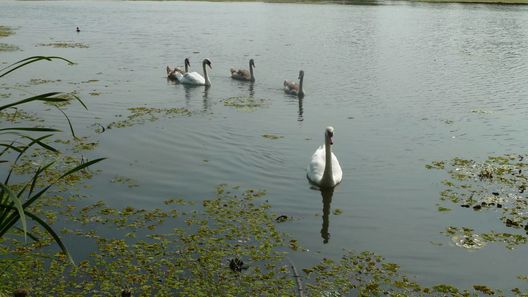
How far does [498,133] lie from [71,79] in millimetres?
19090

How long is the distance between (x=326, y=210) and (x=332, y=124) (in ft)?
24.6

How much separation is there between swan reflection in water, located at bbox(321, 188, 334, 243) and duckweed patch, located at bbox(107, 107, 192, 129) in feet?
26.9

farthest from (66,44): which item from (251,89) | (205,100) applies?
(205,100)

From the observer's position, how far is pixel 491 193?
12.9 m

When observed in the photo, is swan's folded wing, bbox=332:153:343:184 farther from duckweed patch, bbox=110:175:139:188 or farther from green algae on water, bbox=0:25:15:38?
green algae on water, bbox=0:25:15:38

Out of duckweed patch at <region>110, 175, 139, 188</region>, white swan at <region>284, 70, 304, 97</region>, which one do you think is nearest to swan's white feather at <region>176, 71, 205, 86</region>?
white swan at <region>284, 70, 304, 97</region>

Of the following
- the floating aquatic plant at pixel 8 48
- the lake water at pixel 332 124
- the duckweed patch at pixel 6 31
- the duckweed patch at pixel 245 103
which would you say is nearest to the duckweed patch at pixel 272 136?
the lake water at pixel 332 124

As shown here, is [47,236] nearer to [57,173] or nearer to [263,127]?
[57,173]

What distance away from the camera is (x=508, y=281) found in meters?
9.23

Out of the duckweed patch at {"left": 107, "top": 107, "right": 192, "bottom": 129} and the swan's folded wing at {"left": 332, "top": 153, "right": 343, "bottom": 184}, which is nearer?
the swan's folded wing at {"left": 332, "top": 153, "right": 343, "bottom": 184}

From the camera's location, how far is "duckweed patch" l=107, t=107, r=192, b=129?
18.7 m

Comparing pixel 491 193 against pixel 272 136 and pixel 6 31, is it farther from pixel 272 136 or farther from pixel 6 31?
→ pixel 6 31

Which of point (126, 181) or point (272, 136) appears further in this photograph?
point (272, 136)

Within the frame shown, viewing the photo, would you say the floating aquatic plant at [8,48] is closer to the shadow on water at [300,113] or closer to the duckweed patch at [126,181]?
the shadow on water at [300,113]
